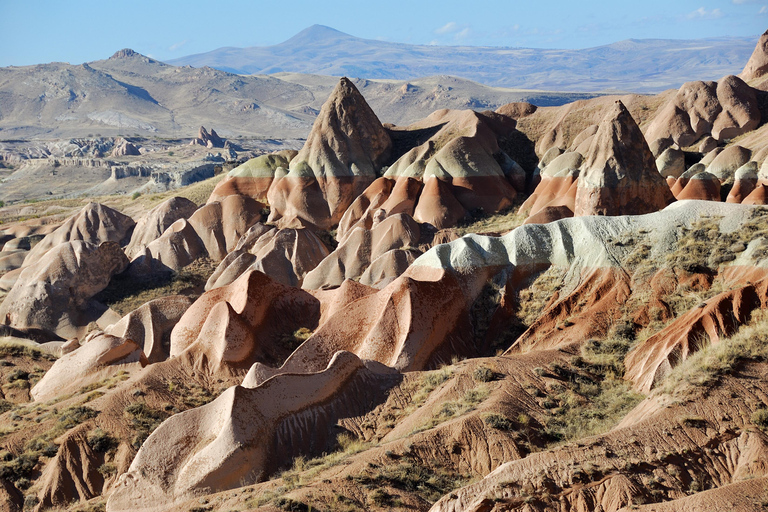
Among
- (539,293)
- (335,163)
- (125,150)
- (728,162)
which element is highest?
(335,163)

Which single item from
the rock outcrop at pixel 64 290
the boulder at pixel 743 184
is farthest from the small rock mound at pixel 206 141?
the boulder at pixel 743 184

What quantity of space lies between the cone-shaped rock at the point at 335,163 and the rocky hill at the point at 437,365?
299 inches

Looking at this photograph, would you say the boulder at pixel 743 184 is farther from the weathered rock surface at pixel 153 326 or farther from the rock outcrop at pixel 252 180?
the rock outcrop at pixel 252 180

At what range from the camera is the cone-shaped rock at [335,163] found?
164ft

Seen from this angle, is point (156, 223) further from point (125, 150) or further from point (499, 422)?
point (125, 150)

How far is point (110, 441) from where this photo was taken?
17.8 m

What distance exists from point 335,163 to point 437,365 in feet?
106

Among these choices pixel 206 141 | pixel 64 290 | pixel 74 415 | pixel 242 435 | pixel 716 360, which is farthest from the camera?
pixel 206 141

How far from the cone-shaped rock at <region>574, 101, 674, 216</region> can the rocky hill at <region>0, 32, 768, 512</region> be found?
0.10m

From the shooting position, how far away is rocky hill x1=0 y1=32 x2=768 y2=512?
1243cm

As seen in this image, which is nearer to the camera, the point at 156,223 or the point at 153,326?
the point at 153,326

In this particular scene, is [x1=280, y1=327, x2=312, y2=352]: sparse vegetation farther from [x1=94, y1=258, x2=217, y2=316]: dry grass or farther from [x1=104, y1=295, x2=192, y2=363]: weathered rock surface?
[x1=94, y1=258, x2=217, y2=316]: dry grass

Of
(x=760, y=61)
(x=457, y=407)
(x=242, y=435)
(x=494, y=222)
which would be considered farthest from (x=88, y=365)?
(x=760, y=61)

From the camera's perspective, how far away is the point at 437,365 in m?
20.9
